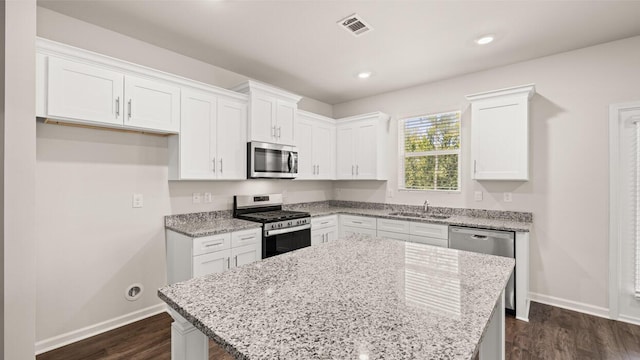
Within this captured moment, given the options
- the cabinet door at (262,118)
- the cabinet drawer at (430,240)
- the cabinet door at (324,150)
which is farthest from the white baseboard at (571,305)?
the cabinet door at (262,118)

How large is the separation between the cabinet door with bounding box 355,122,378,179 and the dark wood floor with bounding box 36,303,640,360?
93.9 inches

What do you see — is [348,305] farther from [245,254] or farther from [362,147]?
[362,147]

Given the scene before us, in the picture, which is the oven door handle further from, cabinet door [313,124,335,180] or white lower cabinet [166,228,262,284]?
cabinet door [313,124,335,180]

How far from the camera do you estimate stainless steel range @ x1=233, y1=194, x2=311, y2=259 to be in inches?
124

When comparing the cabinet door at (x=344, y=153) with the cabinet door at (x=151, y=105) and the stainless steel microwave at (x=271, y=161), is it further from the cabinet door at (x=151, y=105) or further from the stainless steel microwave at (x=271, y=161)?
the cabinet door at (x=151, y=105)

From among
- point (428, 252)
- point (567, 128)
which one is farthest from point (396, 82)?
point (428, 252)

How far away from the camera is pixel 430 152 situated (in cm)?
410

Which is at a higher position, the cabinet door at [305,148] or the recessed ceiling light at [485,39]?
the recessed ceiling light at [485,39]

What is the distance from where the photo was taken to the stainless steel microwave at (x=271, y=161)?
3342mm

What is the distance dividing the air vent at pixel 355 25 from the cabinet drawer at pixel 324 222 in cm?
222

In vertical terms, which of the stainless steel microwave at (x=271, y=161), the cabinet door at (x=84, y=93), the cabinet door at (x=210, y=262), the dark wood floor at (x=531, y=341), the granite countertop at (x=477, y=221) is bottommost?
the dark wood floor at (x=531, y=341)

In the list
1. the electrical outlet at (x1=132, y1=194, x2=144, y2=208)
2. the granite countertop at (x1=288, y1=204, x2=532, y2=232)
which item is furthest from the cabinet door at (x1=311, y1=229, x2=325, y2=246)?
the electrical outlet at (x1=132, y1=194, x2=144, y2=208)

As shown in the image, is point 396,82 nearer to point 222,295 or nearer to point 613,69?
point 613,69

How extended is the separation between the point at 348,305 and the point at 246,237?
213 cm
